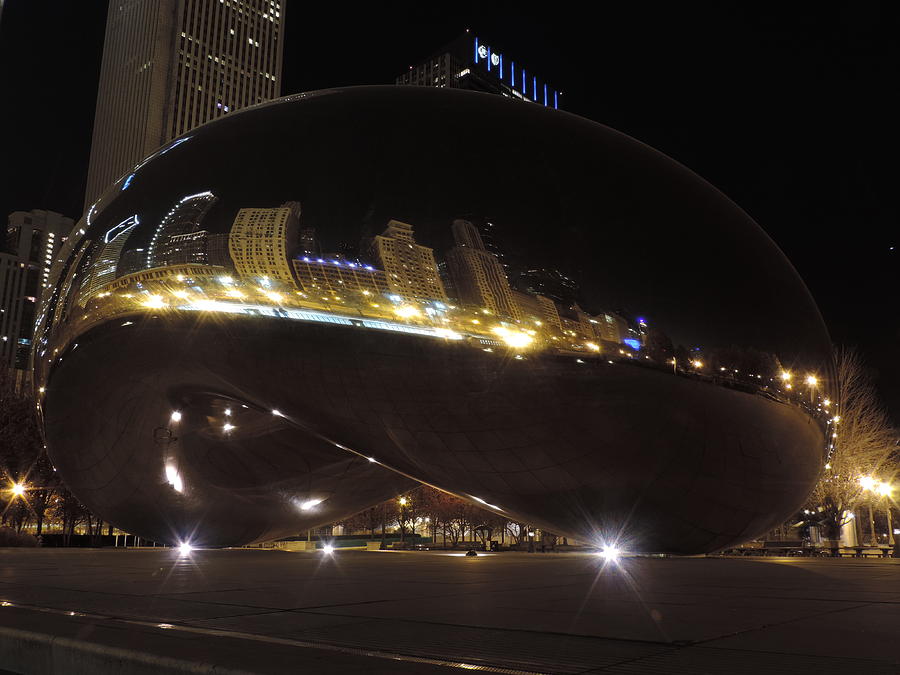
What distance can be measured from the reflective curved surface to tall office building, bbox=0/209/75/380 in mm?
134015

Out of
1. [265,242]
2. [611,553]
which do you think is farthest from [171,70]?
[265,242]

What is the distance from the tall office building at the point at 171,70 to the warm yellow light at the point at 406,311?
11646 cm

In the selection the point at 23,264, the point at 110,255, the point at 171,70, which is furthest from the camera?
the point at 23,264

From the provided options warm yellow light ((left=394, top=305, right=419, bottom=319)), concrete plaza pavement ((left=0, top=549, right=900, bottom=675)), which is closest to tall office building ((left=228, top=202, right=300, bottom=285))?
warm yellow light ((left=394, top=305, right=419, bottom=319))

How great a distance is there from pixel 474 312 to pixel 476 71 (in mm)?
160397

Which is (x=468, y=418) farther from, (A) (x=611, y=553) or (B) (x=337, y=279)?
(A) (x=611, y=553)

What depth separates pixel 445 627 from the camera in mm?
3584

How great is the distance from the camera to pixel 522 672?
251 centimetres

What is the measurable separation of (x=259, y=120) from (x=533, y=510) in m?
2.74

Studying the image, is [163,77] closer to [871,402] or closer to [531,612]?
[871,402]

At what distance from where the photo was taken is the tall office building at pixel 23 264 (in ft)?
414

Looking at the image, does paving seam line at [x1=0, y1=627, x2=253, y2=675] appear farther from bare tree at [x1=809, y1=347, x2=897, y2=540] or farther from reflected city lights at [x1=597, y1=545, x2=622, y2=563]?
bare tree at [x1=809, y1=347, x2=897, y2=540]

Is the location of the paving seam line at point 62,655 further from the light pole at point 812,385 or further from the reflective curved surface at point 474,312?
the light pole at point 812,385

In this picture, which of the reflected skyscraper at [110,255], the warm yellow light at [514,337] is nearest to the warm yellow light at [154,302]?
the reflected skyscraper at [110,255]
